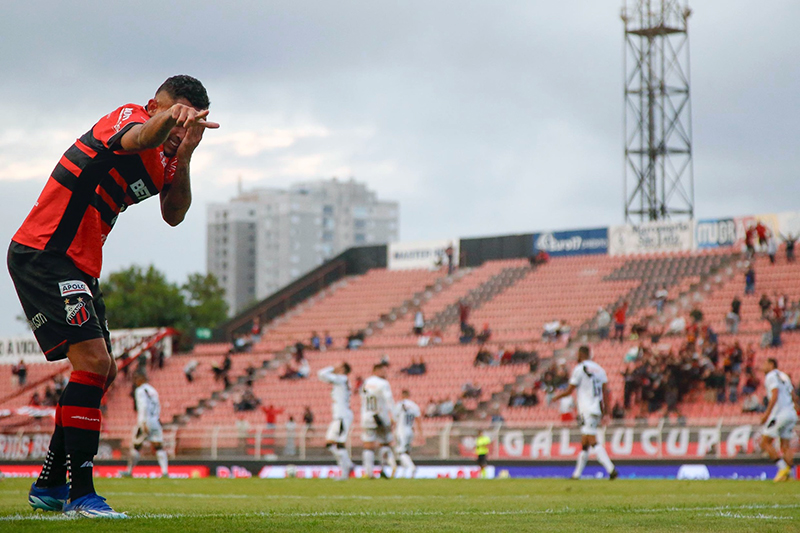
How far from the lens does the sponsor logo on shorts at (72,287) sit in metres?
6.00

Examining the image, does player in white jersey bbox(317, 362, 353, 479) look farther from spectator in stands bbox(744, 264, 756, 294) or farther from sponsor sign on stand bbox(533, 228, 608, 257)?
sponsor sign on stand bbox(533, 228, 608, 257)

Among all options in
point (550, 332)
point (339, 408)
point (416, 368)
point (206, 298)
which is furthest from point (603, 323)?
point (206, 298)

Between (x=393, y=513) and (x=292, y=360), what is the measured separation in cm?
3304

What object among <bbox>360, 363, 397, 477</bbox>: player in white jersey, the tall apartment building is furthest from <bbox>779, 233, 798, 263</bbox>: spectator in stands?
the tall apartment building

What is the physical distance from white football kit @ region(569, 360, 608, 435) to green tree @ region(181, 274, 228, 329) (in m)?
67.9

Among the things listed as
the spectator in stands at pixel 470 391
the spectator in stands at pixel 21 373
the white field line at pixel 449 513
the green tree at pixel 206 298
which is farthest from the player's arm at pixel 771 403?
the green tree at pixel 206 298

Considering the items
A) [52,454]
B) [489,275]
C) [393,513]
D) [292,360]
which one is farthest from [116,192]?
[489,275]

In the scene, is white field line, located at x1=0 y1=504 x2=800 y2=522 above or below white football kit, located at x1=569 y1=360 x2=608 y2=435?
below

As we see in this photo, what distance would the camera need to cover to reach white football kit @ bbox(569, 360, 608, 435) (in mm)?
18203

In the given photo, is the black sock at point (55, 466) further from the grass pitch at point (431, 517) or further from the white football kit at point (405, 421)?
the white football kit at point (405, 421)

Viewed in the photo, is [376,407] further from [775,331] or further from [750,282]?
[750,282]

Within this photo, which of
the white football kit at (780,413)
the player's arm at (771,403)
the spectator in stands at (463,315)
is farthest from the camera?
the spectator in stands at (463,315)

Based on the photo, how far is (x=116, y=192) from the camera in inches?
247

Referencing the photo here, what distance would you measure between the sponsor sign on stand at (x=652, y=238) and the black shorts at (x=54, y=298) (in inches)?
1399
